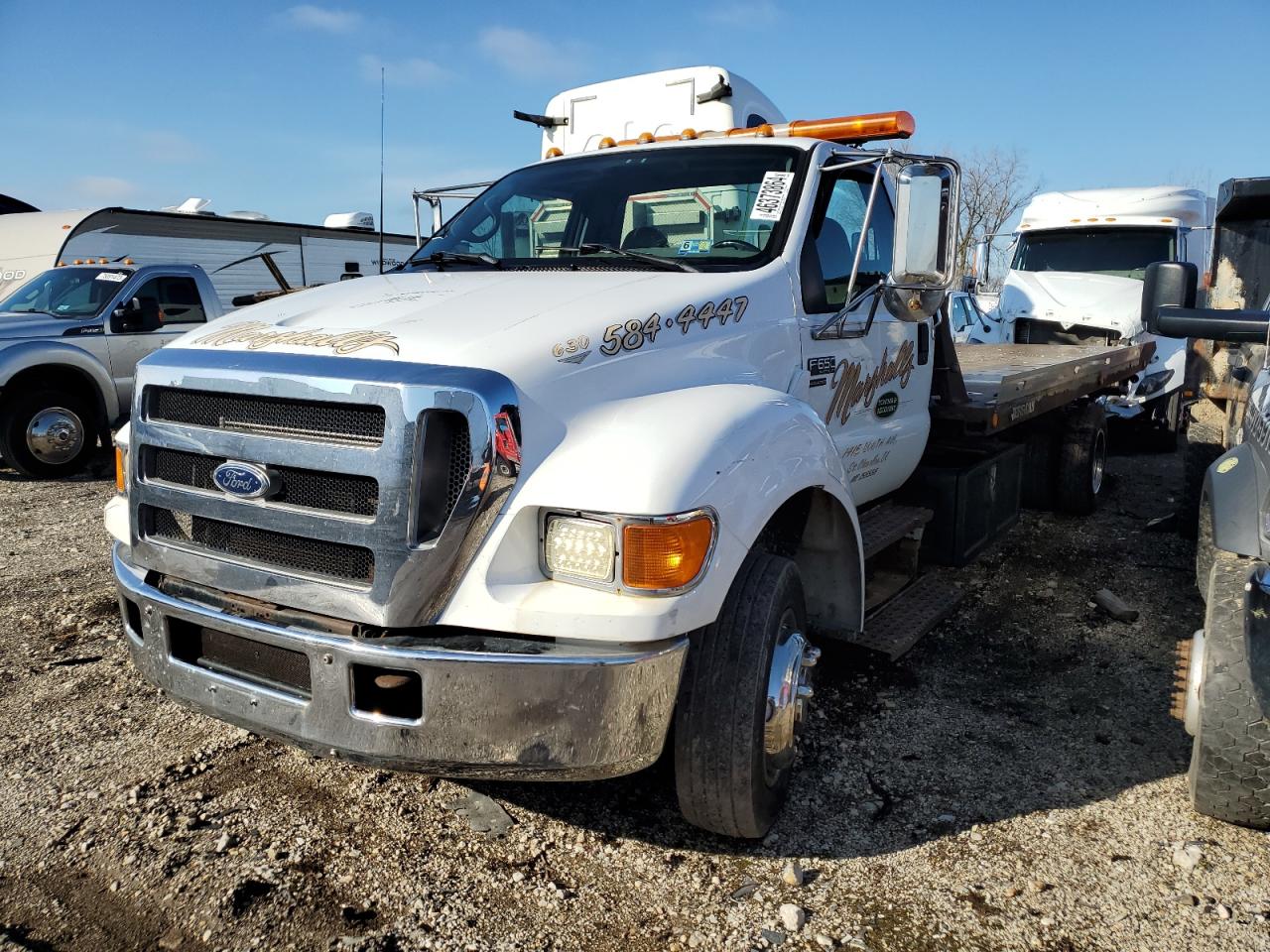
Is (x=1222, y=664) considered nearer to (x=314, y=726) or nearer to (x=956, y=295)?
(x=314, y=726)

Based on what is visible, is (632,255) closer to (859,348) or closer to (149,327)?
(859,348)

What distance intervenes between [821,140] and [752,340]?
3.74 feet


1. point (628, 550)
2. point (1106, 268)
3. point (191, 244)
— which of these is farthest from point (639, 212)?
point (191, 244)

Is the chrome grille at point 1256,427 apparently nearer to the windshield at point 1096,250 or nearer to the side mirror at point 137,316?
the windshield at point 1096,250

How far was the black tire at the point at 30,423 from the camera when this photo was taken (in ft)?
27.7

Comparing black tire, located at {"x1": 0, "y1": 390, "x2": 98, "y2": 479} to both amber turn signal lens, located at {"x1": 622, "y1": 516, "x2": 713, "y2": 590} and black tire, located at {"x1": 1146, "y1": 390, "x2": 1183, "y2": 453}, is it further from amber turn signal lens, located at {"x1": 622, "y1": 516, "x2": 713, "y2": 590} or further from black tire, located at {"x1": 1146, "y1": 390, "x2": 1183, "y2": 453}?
black tire, located at {"x1": 1146, "y1": 390, "x2": 1183, "y2": 453}

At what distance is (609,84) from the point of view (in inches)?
249

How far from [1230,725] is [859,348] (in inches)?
76.5

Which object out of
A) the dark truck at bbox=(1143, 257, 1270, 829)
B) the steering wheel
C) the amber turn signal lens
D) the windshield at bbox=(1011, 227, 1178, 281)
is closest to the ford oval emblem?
the amber turn signal lens

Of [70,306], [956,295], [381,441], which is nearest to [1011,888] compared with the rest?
[381,441]

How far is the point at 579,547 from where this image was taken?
2.31 m

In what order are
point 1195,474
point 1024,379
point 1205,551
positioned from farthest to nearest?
1. point 1195,474
2. point 1024,379
3. point 1205,551

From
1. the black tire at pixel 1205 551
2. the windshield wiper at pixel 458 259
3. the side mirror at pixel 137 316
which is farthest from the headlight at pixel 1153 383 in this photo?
the side mirror at pixel 137 316

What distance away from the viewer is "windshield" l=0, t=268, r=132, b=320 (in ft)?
30.0
